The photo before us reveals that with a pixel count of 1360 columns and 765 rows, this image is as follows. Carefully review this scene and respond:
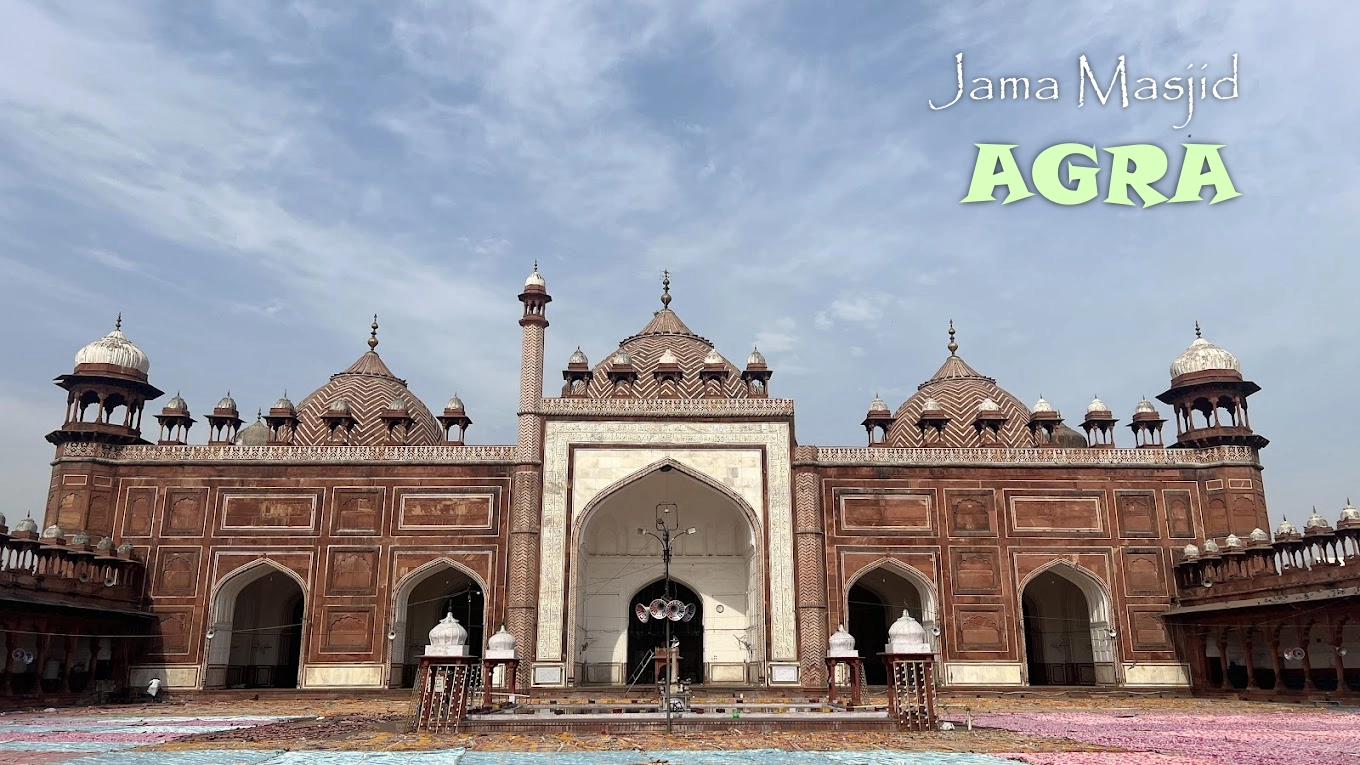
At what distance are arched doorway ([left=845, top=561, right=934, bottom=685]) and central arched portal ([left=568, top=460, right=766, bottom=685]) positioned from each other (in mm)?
2837

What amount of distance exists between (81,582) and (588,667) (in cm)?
1042

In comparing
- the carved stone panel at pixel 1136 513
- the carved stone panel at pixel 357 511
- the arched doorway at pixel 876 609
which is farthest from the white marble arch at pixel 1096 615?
the carved stone panel at pixel 357 511

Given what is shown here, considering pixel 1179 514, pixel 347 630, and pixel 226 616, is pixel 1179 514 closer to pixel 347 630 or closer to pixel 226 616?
pixel 347 630

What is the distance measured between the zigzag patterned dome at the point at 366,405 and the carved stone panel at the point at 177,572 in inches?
191

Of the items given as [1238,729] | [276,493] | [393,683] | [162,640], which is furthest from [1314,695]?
[162,640]

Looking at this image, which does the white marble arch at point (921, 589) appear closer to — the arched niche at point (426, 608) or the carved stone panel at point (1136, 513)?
the carved stone panel at point (1136, 513)

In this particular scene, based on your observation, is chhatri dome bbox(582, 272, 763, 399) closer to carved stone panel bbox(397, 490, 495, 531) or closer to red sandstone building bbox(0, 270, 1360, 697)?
red sandstone building bbox(0, 270, 1360, 697)

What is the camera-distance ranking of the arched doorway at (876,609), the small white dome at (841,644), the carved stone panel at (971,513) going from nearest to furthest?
1. the small white dome at (841,644)
2. the carved stone panel at (971,513)
3. the arched doorway at (876,609)

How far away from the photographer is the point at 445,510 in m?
22.4

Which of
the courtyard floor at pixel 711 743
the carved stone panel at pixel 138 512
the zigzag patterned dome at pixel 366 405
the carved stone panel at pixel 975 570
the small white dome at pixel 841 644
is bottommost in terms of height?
the courtyard floor at pixel 711 743

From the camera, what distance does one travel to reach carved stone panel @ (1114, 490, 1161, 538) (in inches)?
893

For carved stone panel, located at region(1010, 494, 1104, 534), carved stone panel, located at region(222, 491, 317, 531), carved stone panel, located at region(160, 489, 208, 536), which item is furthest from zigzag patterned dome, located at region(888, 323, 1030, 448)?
carved stone panel, located at region(160, 489, 208, 536)

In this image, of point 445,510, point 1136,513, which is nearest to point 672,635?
point 445,510

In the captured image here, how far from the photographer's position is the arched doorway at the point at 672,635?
24.5 meters
